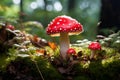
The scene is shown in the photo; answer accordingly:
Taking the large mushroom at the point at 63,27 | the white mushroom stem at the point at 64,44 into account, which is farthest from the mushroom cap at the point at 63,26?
the white mushroom stem at the point at 64,44

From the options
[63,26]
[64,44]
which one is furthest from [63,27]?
[64,44]

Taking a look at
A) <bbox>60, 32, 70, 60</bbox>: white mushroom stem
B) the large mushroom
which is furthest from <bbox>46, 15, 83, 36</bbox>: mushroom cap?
<bbox>60, 32, 70, 60</bbox>: white mushroom stem

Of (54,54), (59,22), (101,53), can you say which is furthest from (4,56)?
(101,53)

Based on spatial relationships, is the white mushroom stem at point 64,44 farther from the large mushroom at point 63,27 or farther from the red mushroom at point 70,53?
the red mushroom at point 70,53

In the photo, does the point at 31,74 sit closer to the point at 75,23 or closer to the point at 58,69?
the point at 58,69

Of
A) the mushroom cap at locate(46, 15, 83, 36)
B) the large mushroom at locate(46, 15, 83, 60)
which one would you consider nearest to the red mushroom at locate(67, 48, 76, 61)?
the large mushroom at locate(46, 15, 83, 60)

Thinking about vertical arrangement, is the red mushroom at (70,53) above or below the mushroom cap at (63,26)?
below

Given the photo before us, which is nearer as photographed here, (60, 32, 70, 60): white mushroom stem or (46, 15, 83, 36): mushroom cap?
(46, 15, 83, 36): mushroom cap

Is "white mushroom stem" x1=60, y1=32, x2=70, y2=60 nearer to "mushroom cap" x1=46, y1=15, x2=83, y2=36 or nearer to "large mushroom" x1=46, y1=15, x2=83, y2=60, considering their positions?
"large mushroom" x1=46, y1=15, x2=83, y2=60

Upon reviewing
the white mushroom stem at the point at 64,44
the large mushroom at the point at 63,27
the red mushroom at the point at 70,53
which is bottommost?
the red mushroom at the point at 70,53

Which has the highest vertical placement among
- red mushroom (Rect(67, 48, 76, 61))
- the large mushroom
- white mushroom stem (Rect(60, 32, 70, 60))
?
the large mushroom

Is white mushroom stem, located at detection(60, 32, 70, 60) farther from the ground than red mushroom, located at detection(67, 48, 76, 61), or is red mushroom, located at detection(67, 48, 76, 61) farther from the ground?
white mushroom stem, located at detection(60, 32, 70, 60)

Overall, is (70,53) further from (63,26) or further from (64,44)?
(63,26)
